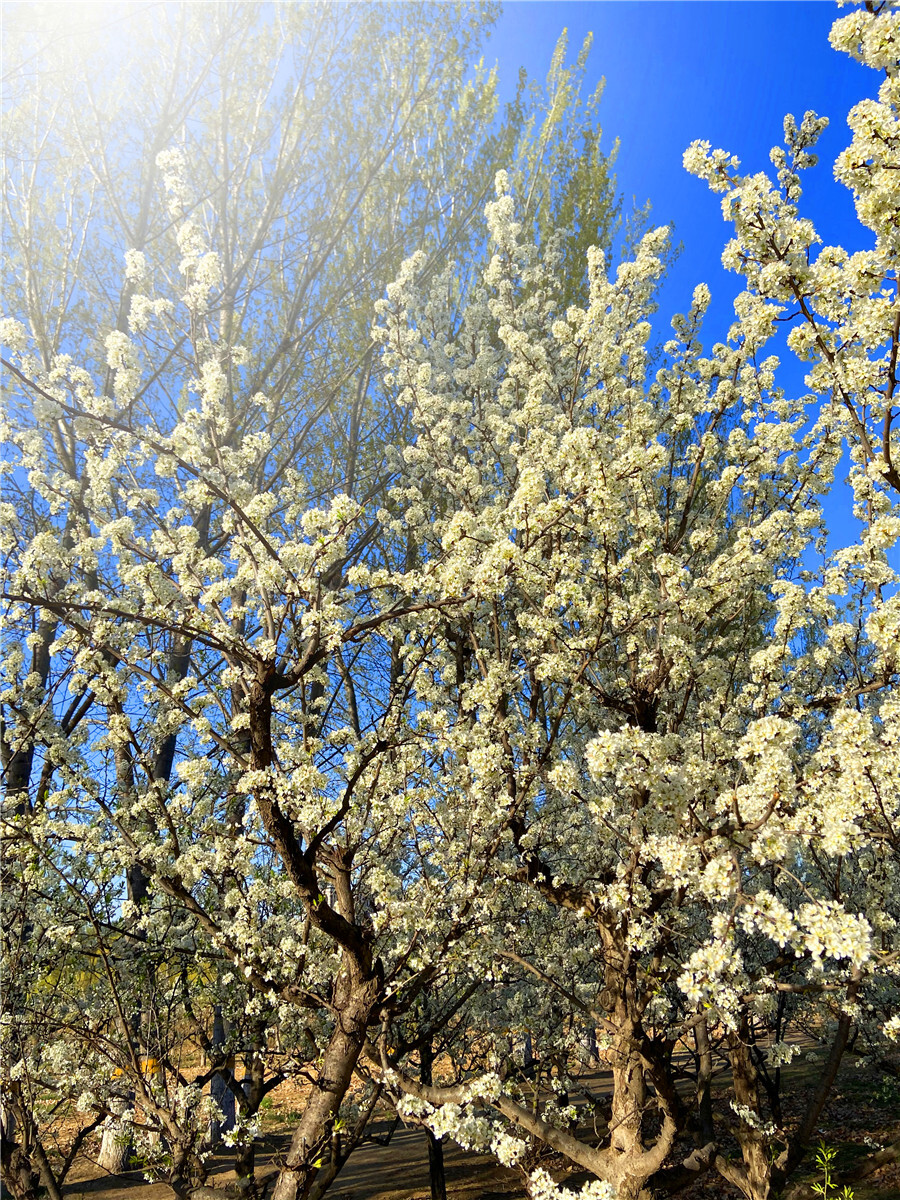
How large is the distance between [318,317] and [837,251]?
8.89m

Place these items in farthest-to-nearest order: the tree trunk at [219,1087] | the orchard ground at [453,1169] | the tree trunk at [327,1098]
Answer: the orchard ground at [453,1169], the tree trunk at [219,1087], the tree trunk at [327,1098]

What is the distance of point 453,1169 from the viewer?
11.9 metres

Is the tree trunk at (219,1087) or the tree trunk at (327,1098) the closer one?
the tree trunk at (327,1098)

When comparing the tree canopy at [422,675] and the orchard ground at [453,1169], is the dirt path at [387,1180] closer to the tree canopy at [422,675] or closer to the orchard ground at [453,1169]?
the orchard ground at [453,1169]

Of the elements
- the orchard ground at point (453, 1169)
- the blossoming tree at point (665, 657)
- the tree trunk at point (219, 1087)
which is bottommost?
the orchard ground at point (453, 1169)

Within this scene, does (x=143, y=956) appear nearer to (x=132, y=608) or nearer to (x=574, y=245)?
(x=132, y=608)

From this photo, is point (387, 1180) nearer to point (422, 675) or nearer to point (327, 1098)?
point (327, 1098)

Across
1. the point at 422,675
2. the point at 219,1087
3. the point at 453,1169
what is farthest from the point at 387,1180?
the point at 422,675

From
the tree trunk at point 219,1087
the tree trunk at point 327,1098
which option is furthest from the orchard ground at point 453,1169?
the tree trunk at point 327,1098

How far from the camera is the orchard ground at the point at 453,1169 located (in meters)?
10.2

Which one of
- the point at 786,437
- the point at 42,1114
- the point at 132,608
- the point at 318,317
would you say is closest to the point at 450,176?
the point at 318,317

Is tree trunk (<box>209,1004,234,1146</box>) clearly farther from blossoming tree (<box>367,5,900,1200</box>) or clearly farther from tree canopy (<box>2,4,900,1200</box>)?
blossoming tree (<box>367,5,900,1200</box>)

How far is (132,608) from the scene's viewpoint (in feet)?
17.6

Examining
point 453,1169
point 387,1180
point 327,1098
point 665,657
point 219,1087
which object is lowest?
point 453,1169
